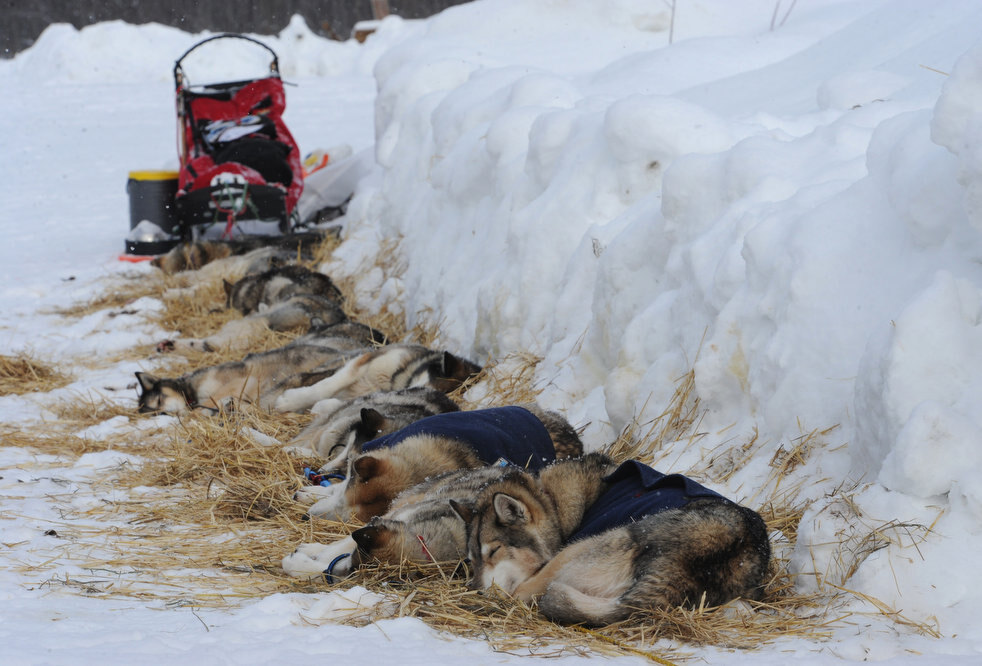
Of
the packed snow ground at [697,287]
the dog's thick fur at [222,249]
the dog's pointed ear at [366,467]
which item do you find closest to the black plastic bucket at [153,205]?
the packed snow ground at [697,287]

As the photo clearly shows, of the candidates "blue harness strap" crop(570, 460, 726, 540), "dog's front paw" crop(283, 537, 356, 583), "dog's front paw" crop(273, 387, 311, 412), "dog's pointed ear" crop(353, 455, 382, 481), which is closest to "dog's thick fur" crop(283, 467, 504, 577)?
"dog's front paw" crop(283, 537, 356, 583)

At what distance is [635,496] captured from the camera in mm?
3018

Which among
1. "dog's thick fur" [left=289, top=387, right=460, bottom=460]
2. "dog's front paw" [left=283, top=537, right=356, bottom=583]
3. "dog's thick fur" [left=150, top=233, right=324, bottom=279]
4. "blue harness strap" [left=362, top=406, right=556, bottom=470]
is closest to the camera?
"dog's front paw" [left=283, top=537, right=356, bottom=583]

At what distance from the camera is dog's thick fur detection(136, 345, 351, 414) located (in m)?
5.54

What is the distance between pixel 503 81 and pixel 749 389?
5041mm

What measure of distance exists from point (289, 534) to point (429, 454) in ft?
2.14

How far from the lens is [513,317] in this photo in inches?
213

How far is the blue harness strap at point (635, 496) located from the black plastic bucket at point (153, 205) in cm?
818

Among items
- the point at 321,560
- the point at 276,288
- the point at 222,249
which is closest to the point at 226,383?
the point at 276,288

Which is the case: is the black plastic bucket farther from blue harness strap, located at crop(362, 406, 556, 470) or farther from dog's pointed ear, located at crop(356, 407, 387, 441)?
blue harness strap, located at crop(362, 406, 556, 470)

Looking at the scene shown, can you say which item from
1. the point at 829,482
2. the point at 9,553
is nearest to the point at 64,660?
the point at 9,553

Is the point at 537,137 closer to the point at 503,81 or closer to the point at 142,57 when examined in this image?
the point at 503,81

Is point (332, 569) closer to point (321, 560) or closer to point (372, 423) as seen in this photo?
point (321, 560)

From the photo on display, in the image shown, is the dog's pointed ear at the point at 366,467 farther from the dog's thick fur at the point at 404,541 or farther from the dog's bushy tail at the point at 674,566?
the dog's bushy tail at the point at 674,566
